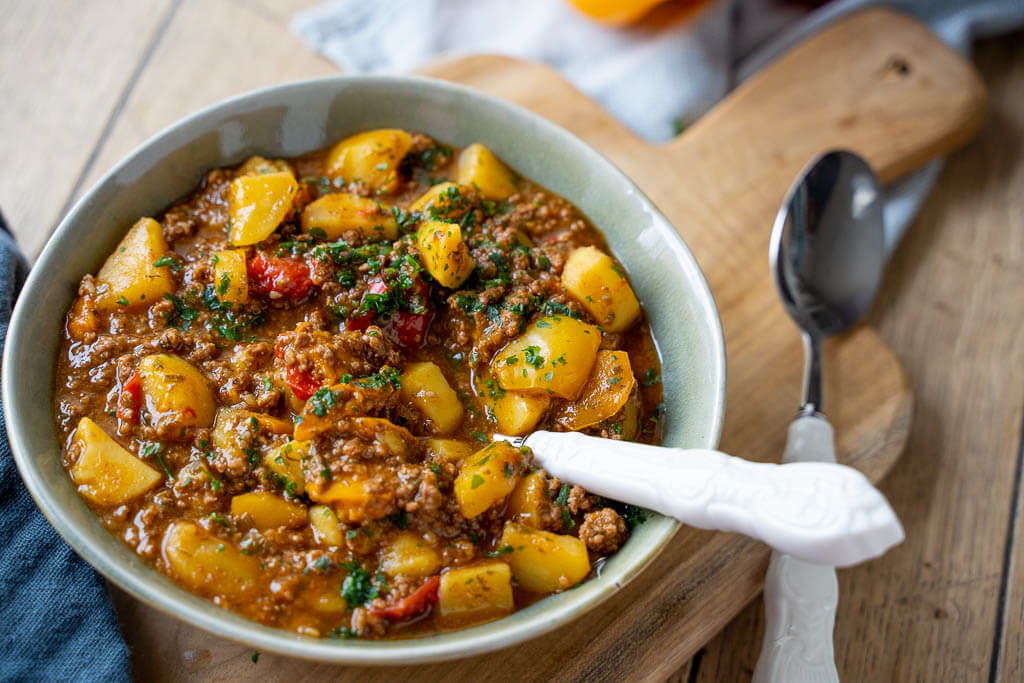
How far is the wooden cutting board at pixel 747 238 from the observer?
325cm

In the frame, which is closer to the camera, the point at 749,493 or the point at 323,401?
the point at 749,493

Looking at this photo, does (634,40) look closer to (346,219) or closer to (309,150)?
(309,150)

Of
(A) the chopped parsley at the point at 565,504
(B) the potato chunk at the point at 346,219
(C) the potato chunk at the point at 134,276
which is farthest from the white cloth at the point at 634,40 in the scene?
(A) the chopped parsley at the point at 565,504

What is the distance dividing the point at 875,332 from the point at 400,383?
245 centimetres

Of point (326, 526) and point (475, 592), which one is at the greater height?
point (326, 526)

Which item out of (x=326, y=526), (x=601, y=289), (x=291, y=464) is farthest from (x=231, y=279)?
(x=601, y=289)

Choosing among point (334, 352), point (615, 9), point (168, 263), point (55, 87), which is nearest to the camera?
point (334, 352)

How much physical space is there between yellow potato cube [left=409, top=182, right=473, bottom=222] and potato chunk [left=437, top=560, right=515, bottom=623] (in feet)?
4.59

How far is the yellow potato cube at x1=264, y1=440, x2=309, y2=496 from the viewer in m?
2.92

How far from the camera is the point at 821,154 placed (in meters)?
4.43

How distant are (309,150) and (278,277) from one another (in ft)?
2.75

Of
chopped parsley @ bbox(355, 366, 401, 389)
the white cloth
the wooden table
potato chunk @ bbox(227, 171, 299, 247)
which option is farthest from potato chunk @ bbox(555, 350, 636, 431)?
the white cloth

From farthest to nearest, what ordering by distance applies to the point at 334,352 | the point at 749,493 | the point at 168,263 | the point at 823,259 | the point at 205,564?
the point at 823,259 < the point at 168,263 < the point at 334,352 < the point at 205,564 < the point at 749,493

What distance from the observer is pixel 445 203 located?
11.7ft
